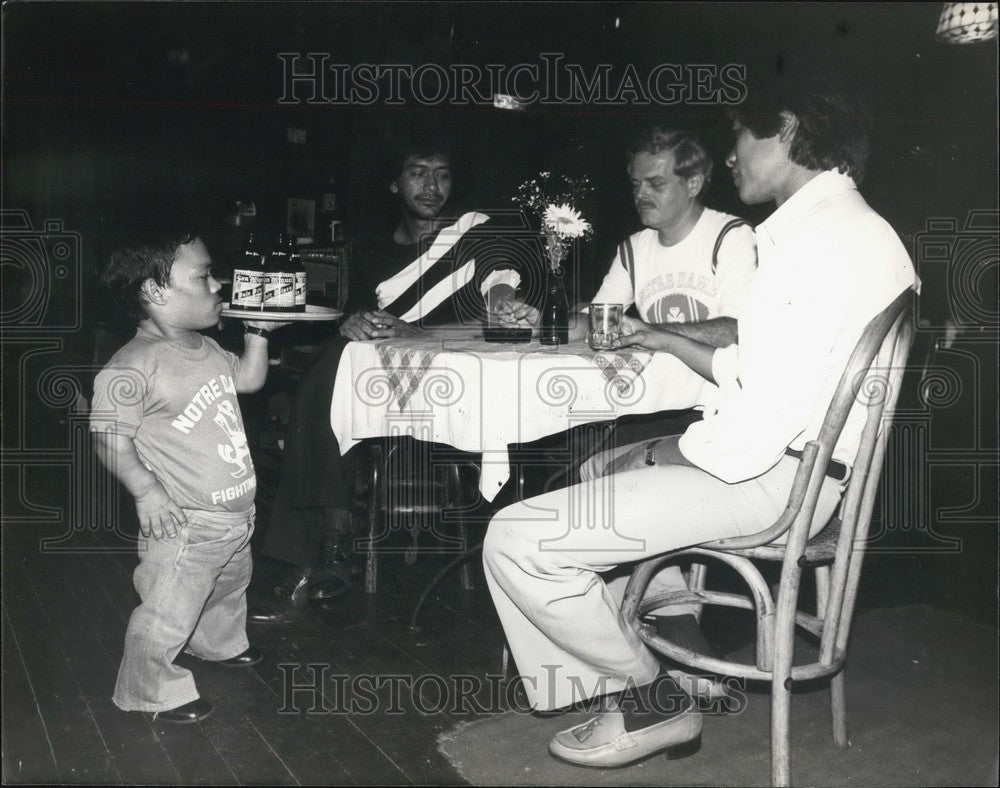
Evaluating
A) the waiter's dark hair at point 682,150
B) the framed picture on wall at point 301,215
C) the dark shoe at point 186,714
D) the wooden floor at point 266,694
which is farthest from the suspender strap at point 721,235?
the framed picture on wall at point 301,215

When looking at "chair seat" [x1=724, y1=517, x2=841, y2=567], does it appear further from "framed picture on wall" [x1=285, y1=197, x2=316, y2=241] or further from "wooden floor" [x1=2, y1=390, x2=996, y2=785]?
"framed picture on wall" [x1=285, y1=197, x2=316, y2=241]

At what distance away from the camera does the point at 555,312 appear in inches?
93.3

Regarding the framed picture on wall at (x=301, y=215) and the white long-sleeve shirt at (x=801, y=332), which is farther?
the framed picture on wall at (x=301, y=215)

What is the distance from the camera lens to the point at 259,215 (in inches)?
214

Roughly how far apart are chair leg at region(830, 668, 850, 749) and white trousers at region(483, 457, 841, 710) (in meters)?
0.48

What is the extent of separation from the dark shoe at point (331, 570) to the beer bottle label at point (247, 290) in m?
0.86

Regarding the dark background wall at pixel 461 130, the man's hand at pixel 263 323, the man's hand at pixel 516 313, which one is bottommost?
the man's hand at pixel 263 323

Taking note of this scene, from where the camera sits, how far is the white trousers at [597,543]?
155 cm

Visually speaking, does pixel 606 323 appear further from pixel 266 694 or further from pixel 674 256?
pixel 266 694

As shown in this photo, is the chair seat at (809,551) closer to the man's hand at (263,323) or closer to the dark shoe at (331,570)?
the man's hand at (263,323)

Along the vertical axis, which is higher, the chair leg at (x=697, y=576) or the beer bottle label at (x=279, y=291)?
the beer bottle label at (x=279, y=291)

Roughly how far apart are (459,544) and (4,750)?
165 centimetres

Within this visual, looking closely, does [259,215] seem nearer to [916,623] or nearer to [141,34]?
[141,34]

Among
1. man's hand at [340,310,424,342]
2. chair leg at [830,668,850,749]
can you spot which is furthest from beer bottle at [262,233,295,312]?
chair leg at [830,668,850,749]
